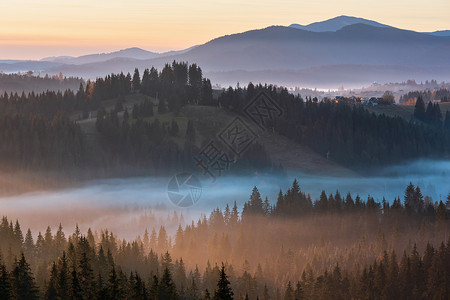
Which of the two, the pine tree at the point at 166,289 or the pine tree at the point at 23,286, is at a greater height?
the pine tree at the point at 23,286

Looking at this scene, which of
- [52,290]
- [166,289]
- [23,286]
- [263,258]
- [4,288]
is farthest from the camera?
[263,258]

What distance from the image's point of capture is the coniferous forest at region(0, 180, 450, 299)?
317ft

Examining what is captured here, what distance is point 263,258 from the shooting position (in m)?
159

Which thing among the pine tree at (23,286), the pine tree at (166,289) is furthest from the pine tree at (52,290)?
the pine tree at (166,289)

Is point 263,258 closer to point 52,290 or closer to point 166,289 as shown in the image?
point 166,289

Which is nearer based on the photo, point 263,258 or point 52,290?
point 52,290

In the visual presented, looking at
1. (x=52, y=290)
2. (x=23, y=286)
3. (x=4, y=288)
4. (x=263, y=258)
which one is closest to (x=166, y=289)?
(x=52, y=290)

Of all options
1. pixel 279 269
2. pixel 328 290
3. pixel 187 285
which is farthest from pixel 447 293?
pixel 187 285

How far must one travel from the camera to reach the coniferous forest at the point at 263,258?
96.8 m

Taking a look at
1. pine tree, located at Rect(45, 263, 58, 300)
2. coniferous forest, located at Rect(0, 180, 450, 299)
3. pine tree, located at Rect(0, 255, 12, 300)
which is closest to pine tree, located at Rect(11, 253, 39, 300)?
coniferous forest, located at Rect(0, 180, 450, 299)

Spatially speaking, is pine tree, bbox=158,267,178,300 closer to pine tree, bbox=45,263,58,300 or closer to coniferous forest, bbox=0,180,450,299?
coniferous forest, bbox=0,180,450,299

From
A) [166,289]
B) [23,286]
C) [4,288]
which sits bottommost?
[166,289]

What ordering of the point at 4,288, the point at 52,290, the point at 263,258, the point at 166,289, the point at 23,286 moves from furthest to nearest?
the point at 263,258
the point at 166,289
the point at 52,290
the point at 23,286
the point at 4,288

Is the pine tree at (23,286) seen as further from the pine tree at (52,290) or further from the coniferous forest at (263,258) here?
the pine tree at (52,290)
